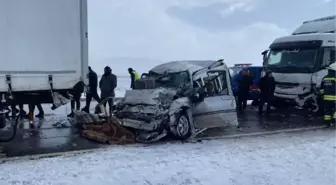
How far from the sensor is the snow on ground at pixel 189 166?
17.6 feet

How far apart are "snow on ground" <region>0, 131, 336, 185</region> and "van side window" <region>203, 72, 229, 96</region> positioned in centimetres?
175

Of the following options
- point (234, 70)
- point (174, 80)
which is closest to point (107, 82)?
point (174, 80)

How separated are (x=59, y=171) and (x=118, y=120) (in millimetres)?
3092

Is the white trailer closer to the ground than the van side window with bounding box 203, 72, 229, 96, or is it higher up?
higher up

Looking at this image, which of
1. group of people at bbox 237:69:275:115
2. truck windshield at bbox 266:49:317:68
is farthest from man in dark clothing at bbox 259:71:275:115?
truck windshield at bbox 266:49:317:68

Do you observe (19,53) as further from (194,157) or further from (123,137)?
(194,157)

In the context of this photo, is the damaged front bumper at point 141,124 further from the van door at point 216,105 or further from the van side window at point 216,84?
the van side window at point 216,84

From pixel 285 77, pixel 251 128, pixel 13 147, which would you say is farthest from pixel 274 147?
pixel 285 77

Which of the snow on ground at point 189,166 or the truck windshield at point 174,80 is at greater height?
the truck windshield at point 174,80

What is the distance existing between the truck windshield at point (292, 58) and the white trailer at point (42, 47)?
8.19 meters

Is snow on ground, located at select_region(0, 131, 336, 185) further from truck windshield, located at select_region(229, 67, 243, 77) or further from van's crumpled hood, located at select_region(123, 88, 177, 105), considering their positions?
truck windshield, located at select_region(229, 67, 243, 77)

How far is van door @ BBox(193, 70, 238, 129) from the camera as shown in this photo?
8852 mm

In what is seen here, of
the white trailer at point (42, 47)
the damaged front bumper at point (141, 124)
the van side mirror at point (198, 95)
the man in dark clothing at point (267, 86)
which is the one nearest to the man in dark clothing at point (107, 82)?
the damaged front bumper at point (141, 124)

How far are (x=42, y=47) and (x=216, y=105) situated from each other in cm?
429
